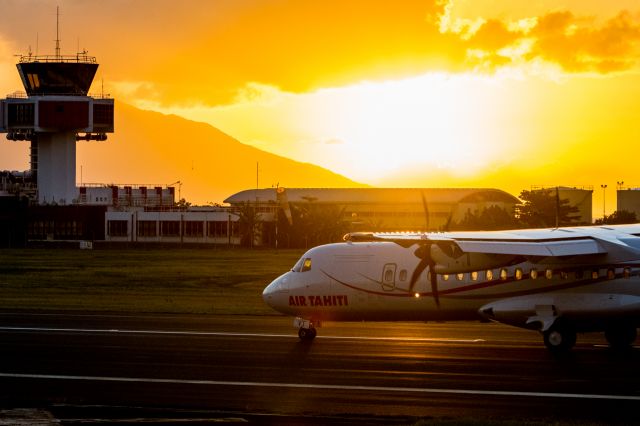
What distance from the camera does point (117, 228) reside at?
154m

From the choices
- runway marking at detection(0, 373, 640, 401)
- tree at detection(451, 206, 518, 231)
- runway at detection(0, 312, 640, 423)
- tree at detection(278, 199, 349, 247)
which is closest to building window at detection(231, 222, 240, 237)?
tree at detection(278, 199, 349, 247)

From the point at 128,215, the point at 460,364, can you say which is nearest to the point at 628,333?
the point at 460,364

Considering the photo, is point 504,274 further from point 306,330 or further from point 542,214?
Result: point 542,214

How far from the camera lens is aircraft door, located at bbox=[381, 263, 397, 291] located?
32944 mm

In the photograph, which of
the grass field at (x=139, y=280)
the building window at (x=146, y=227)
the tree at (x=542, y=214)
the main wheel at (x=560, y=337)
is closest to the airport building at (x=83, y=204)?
the building window at (x=146, y=227)

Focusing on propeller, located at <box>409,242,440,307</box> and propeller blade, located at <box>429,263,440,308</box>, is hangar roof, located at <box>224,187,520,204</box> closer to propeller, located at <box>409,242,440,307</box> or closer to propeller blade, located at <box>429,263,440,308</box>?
propeller, located at <box>409,242,440,307</box>

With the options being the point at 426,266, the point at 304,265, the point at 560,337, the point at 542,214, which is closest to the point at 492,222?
the point at 542,214

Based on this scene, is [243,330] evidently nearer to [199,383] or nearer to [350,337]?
[350,337]

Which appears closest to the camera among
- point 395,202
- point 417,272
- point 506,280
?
point 506,280

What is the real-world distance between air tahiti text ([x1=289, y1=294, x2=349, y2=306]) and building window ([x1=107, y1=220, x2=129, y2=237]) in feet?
401

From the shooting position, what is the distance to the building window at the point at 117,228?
505 ft

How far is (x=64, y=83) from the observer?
155375mm

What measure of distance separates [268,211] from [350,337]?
127 metres

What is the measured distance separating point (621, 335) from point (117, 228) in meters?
128
